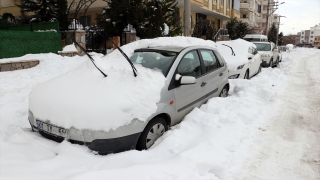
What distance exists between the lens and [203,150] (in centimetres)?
351

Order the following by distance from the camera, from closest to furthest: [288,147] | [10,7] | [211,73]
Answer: [288,147], [211,73], [10,7]

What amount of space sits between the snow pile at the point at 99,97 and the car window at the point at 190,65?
1.76 ft

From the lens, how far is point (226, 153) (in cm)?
356

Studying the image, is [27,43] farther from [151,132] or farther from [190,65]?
[151,132]

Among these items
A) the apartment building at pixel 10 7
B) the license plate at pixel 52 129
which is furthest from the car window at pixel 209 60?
the apartment building at pixel 10 7

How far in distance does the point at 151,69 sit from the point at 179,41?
1437mm

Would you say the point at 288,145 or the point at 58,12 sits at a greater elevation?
the point at 58,12

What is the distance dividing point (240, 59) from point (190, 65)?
16.8ft

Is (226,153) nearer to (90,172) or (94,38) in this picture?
(90,172)

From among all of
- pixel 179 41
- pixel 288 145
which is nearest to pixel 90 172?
pixel 288 145

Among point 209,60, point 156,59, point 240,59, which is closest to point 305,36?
point 240,59

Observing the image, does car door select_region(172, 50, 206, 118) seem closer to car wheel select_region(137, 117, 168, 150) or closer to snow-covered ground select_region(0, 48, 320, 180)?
snow-covered ground select_region(0, 48, 320, 180)

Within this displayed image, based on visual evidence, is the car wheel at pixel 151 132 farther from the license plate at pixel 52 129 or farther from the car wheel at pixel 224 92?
the car wheel at pixel 224 92

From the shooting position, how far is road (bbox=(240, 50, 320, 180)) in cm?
323
